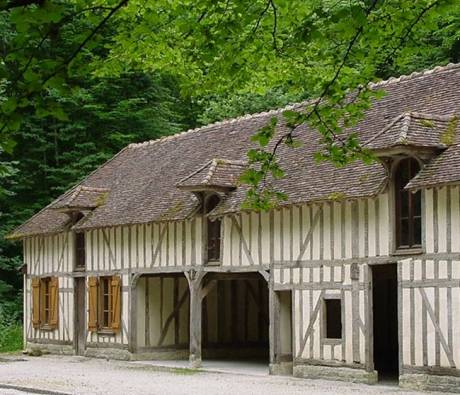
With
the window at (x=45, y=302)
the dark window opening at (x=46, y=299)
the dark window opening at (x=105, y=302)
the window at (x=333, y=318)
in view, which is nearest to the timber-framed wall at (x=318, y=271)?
the window at (x=333, y=318)

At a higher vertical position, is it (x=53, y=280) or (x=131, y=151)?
(x=131, y=151)

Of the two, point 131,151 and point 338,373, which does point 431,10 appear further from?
point 131,151

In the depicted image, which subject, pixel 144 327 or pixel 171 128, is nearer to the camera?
pixel 144 327

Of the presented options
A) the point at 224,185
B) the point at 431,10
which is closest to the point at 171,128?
the point at 224,185

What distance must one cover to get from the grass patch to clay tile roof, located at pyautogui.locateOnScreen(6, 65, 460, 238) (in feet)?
10.5

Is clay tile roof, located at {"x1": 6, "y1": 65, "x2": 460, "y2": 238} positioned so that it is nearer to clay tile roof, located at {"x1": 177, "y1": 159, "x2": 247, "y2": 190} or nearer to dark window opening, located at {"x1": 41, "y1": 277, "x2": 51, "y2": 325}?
clay tile roof, located at {"x1": 177, "y1": 159, "x2": 247, "y2": 190}

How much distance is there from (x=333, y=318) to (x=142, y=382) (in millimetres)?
3506

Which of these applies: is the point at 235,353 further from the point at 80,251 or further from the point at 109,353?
the point at 80,251

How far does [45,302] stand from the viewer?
25.6m

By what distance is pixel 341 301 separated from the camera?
53.3 feet

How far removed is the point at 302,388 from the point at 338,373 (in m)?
1.22

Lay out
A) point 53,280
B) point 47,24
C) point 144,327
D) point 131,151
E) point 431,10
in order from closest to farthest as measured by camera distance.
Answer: point 47,24 → point 431,10 → point 144,327 → point 53,280 → point 131,151

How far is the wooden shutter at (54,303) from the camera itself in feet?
81.3

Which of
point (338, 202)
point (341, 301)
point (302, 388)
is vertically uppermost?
point (338, 202)
